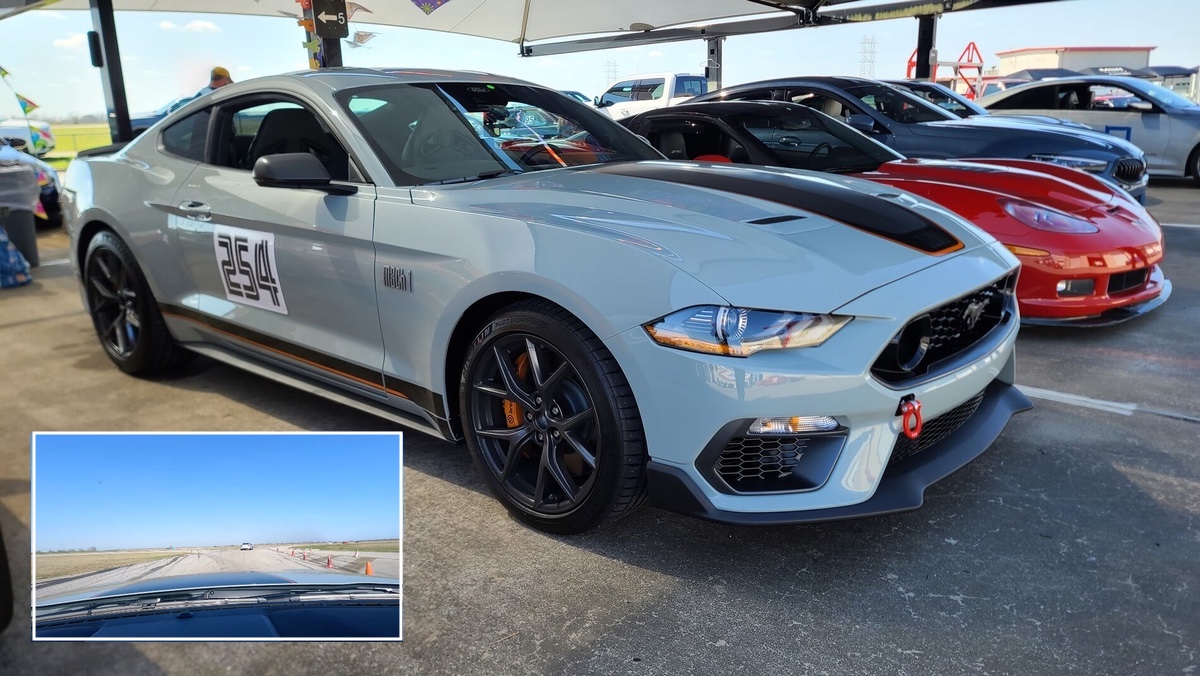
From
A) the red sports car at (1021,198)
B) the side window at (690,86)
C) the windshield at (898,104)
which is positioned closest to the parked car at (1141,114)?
the windshield at (898,104)

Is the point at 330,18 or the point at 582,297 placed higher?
the point at 330,18

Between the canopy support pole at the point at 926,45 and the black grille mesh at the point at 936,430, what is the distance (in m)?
14.8

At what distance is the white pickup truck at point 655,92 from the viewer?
1892cm

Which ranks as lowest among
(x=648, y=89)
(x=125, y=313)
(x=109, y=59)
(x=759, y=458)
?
(x=125, y=313)

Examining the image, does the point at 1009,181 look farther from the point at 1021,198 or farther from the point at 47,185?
the point at 47,185

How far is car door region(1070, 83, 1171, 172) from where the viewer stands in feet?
34.4

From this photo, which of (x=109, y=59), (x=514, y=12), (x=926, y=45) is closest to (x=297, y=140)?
(x=109, y=59)

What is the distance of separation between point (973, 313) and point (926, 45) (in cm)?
1502

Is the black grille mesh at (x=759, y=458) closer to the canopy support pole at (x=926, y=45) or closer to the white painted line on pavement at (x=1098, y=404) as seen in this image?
the white painted line on pavement at (x=1098, y=404)

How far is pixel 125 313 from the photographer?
4.08 m

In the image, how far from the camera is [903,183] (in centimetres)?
459

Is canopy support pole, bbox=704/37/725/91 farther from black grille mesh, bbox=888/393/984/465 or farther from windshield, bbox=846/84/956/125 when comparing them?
black grille mesh, bbox=888/393/984/465

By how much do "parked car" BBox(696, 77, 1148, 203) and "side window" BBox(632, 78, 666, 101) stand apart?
12.3 meters

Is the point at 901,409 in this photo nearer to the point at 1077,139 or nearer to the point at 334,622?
the point at 334,622
